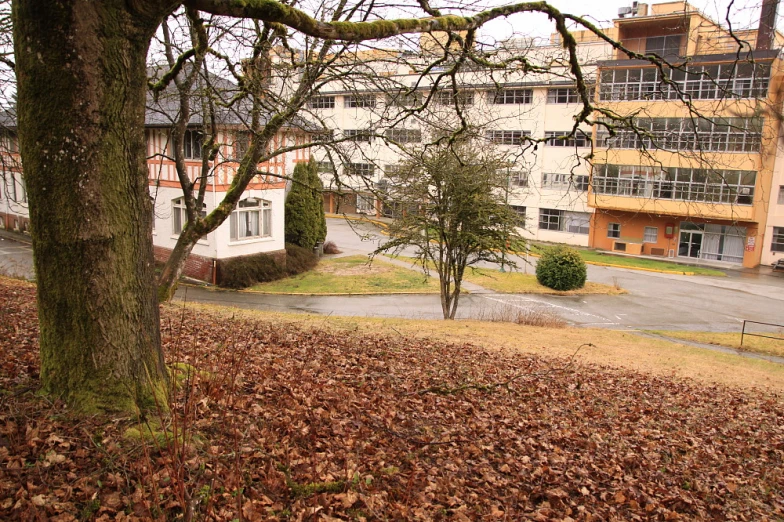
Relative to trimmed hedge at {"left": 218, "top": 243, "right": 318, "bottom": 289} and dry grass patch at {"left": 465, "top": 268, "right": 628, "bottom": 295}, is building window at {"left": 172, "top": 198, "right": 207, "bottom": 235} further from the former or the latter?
dry grass patch at {"left": 465, "top": 268, "right": 628, "bottom": 295}

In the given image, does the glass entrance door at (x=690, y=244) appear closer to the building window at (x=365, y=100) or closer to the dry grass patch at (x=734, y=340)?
the dry grass patch at (x=734, y=340)

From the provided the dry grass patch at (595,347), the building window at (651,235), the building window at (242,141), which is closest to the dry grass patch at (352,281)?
the building window at (242,141)

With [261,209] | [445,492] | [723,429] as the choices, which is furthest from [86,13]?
[261,209]

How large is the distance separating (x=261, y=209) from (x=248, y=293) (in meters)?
4.20

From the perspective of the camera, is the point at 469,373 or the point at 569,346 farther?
the point at 569,346

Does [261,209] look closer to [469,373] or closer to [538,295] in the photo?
[538,295]

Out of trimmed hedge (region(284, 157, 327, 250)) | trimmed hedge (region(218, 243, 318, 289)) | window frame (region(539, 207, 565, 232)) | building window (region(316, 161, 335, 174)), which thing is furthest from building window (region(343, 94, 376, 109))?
window frame (region(539, 207, 565, 232))

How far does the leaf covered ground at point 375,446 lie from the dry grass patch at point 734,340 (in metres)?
9.38

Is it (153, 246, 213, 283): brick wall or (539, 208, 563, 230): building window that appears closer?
(153, 246, 213, 283): brick wall

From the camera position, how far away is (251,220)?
23.8m

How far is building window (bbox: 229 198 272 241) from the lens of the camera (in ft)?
75.4

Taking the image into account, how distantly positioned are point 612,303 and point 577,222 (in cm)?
1509

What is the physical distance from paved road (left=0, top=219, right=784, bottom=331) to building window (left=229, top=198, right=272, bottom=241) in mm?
2972

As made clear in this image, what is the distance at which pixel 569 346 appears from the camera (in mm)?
12906
